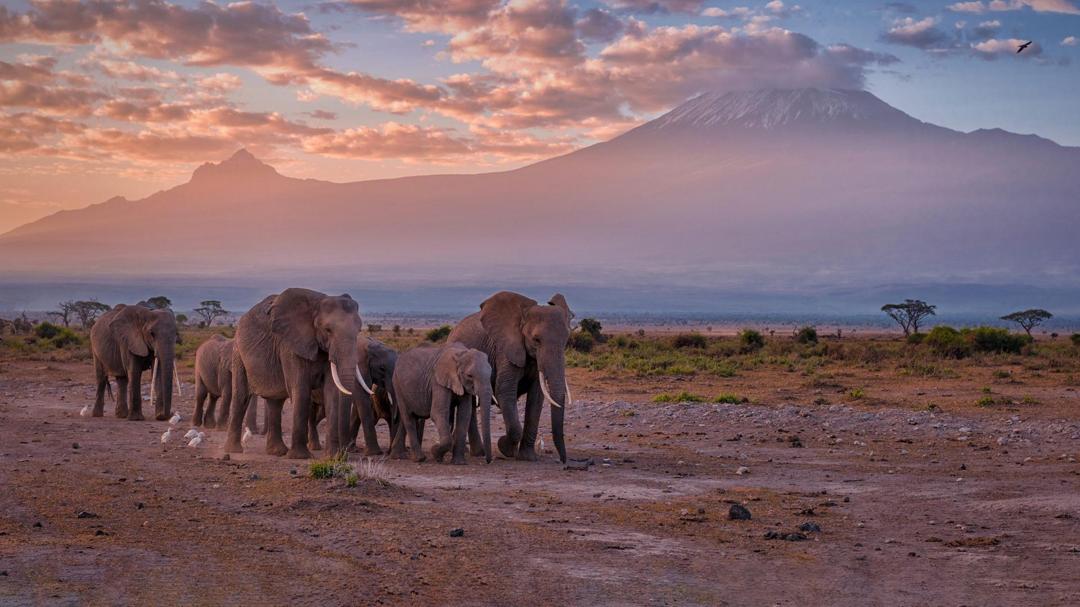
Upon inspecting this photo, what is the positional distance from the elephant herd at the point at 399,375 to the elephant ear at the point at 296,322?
0.05 feet

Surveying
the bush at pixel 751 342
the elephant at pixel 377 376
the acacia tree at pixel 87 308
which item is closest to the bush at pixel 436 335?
the bush at pixel 751 342

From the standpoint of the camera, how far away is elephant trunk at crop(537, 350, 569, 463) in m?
17.0

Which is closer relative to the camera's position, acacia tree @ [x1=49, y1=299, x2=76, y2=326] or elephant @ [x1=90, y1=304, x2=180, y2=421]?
elephant @ [x1=90, y1=304, x2=180, y2=421]

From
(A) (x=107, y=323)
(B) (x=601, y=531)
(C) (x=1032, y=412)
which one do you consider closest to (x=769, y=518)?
(B) (x=601, y=531)

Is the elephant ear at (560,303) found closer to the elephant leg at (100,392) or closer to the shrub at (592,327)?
the elephant leg at (100,392)

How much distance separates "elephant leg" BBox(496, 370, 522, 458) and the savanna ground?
0.66m

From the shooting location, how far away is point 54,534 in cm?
1103

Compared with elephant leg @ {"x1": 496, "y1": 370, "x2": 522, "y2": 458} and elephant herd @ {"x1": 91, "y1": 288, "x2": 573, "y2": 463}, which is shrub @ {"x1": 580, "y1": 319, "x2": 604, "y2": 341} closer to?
elephant herd @ {"x1": 91, "y1": 288, "x2": 573, "y2": 463}

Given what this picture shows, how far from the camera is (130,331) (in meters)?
23.4

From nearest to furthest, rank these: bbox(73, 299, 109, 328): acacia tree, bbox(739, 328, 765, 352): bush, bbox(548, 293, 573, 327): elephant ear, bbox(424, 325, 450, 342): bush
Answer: bbox(548, 293, 573, 327): elephant ear, bbox(739, 328, 765, 352): bush, bbox(424, 325, 450, 342): bush, bbox(73, 299, 109, 328): acacia tree

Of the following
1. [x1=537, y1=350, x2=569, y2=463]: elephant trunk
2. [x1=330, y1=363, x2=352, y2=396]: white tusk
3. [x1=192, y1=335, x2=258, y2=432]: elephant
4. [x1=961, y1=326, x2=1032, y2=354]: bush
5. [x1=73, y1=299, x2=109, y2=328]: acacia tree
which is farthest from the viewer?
[x1=73, y1=299, x2=109, y2=328]: acacia tree

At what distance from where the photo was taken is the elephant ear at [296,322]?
17141 millimetres

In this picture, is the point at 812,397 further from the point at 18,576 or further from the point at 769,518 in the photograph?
the point at 18,576

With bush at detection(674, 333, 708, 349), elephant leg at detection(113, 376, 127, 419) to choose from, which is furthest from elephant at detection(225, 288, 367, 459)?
bush at detection(674, 333, 708, 349)
